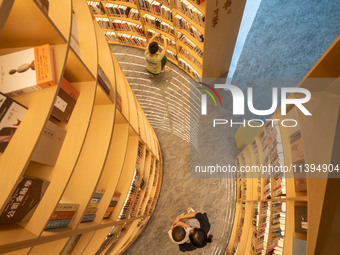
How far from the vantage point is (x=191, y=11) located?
3307 mm

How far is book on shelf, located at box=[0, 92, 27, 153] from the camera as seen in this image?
0.97 m

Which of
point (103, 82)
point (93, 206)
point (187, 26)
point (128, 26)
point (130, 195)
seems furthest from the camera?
point (128, 26)

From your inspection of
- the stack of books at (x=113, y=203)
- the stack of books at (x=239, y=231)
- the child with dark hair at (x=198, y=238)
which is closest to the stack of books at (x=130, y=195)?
the stack of books at (x=113, y=203)

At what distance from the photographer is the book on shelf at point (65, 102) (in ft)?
4.12

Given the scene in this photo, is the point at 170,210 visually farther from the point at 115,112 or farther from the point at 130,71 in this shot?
the point at 130,71

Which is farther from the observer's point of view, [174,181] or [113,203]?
[174,181]

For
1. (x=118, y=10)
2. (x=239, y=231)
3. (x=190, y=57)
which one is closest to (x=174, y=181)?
(x=239, y=231)

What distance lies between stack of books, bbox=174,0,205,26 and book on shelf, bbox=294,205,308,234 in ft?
9.08

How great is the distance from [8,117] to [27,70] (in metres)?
0.27

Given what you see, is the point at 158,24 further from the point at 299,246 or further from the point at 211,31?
the point at 299,246

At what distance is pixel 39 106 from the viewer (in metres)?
1.02

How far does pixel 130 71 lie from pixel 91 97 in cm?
365

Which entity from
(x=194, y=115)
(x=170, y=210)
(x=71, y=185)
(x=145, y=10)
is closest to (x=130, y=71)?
(x=145, y=10)

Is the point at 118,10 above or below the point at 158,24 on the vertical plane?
above
